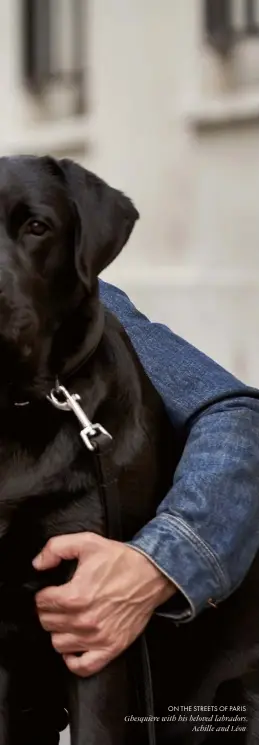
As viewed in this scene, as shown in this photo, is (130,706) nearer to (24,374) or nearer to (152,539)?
(152,539)

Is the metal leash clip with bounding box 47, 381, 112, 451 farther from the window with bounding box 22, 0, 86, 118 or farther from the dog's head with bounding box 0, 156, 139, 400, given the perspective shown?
the window with bounding box 22, 0, 86, 118

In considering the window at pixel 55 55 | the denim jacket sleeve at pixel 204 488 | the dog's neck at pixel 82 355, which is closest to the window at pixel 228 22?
the window at pixel 55 55

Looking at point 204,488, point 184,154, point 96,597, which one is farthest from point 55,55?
point 96,597

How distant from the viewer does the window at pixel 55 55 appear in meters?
5.61

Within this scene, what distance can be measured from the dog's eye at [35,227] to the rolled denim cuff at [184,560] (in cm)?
41

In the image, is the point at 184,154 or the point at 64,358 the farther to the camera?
the point at 184,154

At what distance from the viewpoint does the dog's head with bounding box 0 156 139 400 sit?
173cm

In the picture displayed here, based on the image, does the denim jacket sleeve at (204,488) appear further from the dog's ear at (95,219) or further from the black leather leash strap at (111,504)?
the dog's ear at (95,219)

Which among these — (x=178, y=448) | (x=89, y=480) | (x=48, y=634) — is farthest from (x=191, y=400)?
(x=48, y=634)

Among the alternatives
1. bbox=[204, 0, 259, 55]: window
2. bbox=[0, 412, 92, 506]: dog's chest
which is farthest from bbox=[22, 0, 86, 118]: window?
bbox=[0, 412, 92, 506]: dog's chest

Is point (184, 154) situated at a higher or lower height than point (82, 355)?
lower

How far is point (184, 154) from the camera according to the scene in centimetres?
475

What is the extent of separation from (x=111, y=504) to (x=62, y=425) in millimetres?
126

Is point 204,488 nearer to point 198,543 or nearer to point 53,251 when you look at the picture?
point 198,543
